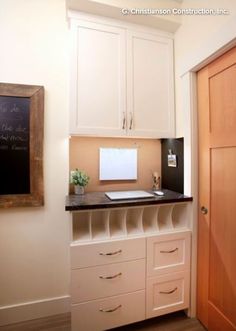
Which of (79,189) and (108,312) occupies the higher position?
(79,189)

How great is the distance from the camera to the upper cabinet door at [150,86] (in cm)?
168

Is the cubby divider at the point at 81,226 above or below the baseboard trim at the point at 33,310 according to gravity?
above

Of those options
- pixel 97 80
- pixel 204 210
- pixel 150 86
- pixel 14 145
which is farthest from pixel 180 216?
pixel 14 145

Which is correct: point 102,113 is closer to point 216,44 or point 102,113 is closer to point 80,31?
point 80,31

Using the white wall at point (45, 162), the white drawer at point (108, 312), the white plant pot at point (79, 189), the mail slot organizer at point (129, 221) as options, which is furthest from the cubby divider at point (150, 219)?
the white wall at point (45, 162)

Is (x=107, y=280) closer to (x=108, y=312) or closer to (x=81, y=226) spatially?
(x=108, y=312)

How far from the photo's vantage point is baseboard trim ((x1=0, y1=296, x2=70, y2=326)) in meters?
1.54

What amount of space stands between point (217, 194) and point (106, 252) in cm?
89

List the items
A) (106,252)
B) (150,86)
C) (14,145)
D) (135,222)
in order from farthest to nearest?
(150,86)
(135,222)
(14,145)
(106,252)

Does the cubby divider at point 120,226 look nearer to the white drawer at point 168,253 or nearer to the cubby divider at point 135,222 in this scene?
the cubby divider at point 135,222

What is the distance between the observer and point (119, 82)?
1.64m

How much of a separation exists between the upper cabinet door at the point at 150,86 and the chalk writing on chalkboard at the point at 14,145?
2.78 ft

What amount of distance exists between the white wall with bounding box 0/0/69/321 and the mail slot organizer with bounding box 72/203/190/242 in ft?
0.77

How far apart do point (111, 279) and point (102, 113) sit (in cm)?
126
